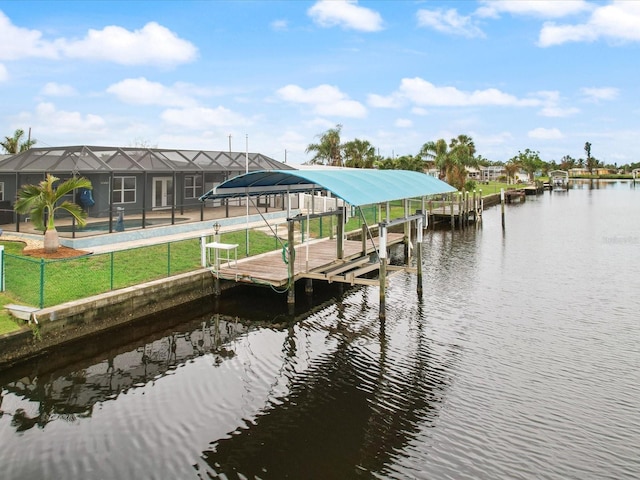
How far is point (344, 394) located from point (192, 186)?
26.4m

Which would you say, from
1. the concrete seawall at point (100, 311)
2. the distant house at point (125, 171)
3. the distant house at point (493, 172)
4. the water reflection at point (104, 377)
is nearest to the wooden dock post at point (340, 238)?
the concrete seawall at point (100, 311)

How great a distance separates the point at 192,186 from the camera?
36.9 m

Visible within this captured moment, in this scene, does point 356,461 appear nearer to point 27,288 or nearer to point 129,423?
point 129,423

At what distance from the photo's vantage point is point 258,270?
21.9 meters

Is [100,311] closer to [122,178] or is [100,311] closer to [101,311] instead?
[101,311]

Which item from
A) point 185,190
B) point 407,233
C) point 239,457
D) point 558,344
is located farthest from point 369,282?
point 185,190

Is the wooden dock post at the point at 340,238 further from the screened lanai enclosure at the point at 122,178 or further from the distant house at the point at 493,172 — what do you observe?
the distant house at the point at 493,172

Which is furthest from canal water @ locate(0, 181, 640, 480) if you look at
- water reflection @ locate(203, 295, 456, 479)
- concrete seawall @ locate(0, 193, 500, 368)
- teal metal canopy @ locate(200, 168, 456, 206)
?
teal metal canopy @ locate(200, 168, 456, 206)

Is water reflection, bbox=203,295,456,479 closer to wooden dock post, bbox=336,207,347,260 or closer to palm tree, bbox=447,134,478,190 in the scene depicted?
wooden dock post, bbox=336,207,347,260

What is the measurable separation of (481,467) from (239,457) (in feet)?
14.9

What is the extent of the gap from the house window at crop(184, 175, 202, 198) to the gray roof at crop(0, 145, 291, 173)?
2.37 m

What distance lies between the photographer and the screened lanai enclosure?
2706cm

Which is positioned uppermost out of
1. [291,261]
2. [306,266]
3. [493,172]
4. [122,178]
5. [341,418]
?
[493,172]

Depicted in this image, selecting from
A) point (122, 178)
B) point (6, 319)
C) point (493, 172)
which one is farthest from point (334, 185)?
point (493, 172)
